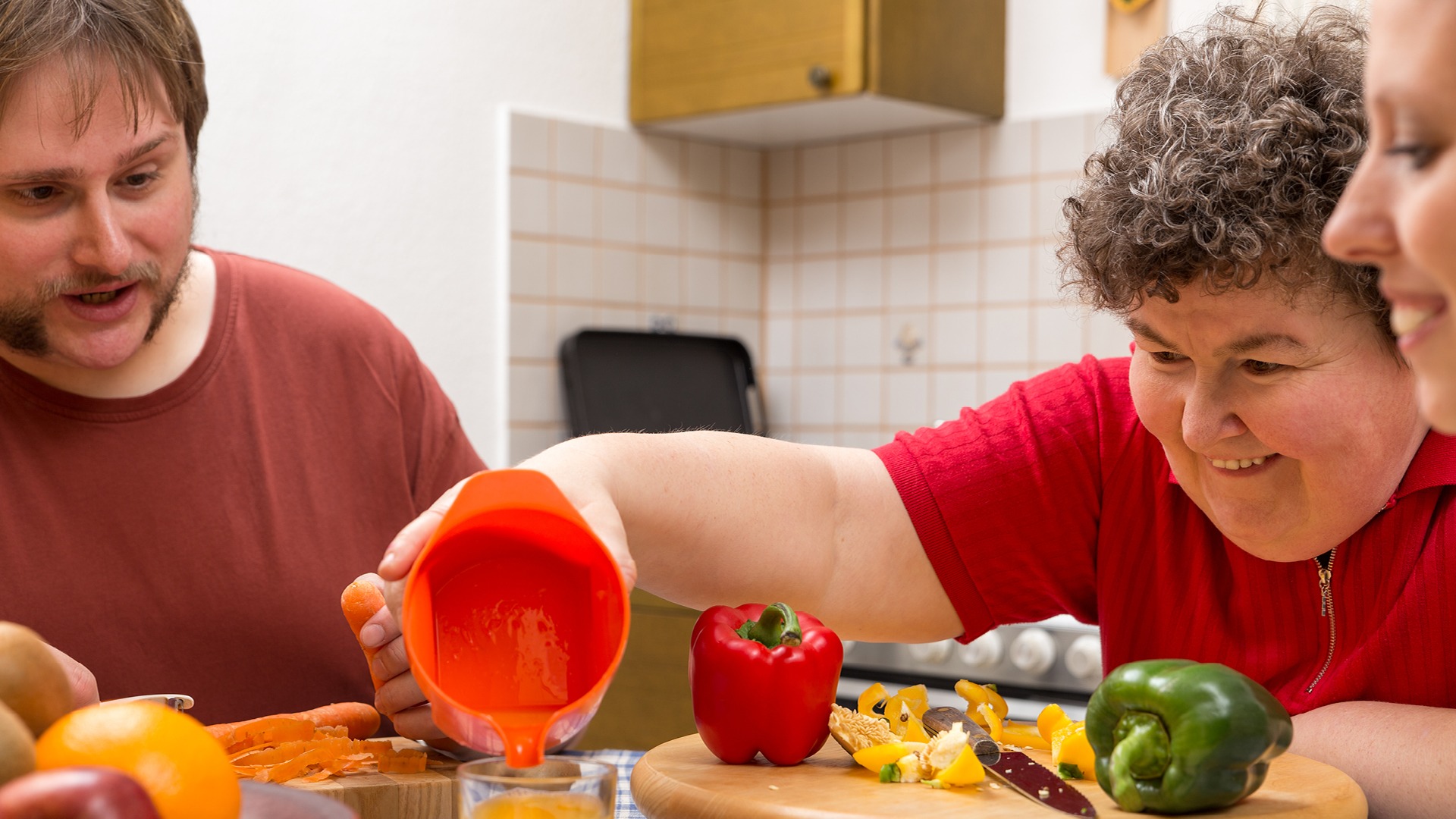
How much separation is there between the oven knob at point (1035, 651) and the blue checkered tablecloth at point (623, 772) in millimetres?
1270

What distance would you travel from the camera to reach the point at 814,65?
2963 mm

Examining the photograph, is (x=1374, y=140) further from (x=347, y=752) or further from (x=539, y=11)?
(x=539, y=11)

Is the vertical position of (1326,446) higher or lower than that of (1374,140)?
lower

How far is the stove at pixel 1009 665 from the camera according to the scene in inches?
93.7

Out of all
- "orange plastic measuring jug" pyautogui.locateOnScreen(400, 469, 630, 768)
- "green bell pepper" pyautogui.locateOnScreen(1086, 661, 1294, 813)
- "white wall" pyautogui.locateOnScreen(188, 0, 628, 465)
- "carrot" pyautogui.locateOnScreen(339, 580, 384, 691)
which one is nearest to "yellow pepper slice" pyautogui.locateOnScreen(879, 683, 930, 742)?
"green bell pepper" pyautogui.locateOnScreen(1086, 661, 1294, 813)

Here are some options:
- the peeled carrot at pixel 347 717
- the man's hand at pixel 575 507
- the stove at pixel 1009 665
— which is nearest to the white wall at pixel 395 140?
the stove at pixel 1009 665

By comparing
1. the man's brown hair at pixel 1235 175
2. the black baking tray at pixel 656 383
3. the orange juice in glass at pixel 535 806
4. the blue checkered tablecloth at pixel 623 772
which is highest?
the man's brown hair at pixel 1235 175

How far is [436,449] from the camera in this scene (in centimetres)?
169

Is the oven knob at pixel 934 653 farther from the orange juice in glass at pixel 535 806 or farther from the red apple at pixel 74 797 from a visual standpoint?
the red apple at pixel 74 797

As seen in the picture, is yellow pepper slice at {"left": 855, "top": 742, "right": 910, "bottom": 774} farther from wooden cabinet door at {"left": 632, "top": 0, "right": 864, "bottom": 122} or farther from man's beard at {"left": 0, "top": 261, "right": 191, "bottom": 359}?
wooden cabinet door at {"left": 632, "top": 0, "right": 864, "bottom": 122}

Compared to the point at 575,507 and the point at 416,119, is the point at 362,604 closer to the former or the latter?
the point at 575,507

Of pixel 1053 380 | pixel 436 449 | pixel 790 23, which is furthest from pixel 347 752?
pixel 790 23

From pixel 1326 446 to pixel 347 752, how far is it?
2.64ft

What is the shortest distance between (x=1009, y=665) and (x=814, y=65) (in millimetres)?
1332
